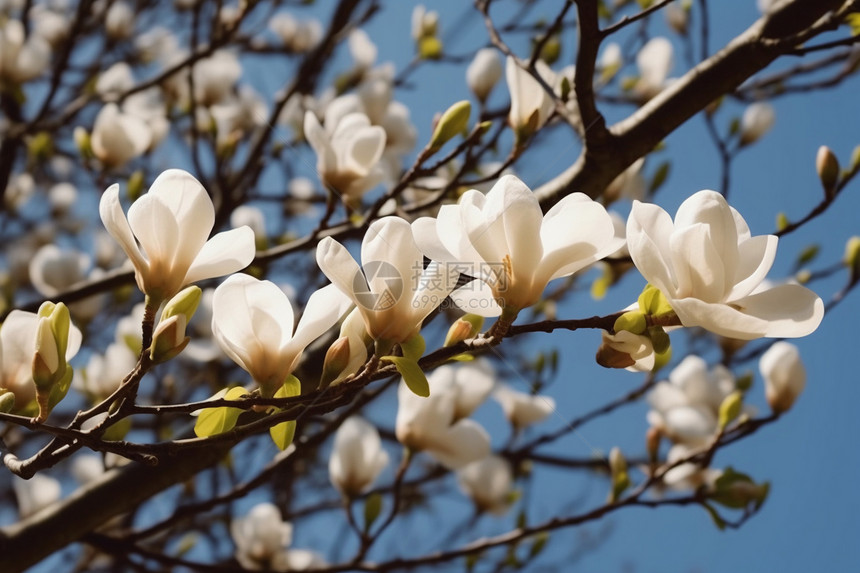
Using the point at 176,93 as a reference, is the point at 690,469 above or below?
below

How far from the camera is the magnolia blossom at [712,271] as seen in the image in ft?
1.52

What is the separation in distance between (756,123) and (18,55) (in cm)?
168

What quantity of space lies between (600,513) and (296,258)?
3.69ft

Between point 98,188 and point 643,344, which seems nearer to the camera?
point 643,344

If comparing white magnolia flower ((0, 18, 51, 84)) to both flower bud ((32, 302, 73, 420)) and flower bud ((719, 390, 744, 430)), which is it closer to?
flower bud ((32, 302, 73, 420))

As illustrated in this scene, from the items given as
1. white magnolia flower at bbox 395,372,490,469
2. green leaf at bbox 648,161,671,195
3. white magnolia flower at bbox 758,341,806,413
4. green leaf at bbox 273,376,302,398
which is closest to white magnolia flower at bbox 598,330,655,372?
green leaf at bbox 273,376,302,398

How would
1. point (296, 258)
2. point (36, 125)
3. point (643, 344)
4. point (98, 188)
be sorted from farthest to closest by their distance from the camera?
point (296, 258) < point (36, 125) < point (98, 188) < point (643, 344)

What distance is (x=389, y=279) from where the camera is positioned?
51 cm

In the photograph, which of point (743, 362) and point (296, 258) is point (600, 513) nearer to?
point (743, 362)

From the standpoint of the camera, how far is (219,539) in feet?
6.46

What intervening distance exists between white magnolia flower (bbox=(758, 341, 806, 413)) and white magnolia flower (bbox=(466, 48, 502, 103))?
66 centimetres

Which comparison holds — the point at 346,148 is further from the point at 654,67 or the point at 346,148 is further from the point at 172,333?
the point at 654,67

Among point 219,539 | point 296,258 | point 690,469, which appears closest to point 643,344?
point 690,469

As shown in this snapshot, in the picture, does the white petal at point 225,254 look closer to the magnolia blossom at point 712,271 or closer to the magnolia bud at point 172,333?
the magnolia bud at point 172,333
